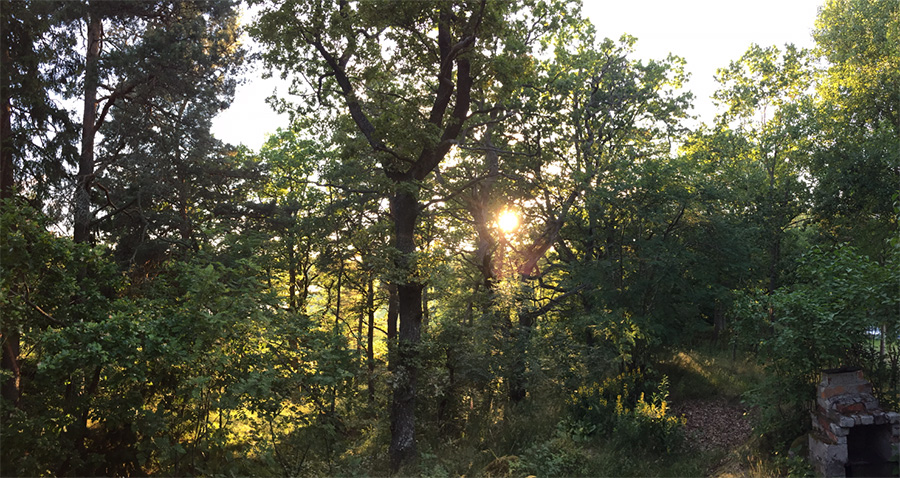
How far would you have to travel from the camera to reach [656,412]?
38.3 feet

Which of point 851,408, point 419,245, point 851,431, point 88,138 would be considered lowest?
point 851,431

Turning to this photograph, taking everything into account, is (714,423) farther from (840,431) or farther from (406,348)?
(406,348)

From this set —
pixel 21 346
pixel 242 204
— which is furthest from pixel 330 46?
pixel 21 346

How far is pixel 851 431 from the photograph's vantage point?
9.05 meters

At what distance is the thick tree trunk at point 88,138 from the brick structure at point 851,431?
14040 millimetres

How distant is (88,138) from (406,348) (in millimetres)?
8299

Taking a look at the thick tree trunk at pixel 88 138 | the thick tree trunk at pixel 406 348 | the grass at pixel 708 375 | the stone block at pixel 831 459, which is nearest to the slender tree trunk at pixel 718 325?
the grass at pixel 708 375

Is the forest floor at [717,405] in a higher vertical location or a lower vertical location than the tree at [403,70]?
lower

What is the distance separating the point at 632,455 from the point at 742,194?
10.1m

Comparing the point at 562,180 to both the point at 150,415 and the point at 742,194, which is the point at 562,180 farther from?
the point at 150,415

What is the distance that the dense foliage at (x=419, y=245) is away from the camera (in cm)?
840

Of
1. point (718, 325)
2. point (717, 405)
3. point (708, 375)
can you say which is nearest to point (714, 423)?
point (717, 405)

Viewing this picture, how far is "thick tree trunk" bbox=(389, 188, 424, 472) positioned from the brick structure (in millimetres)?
7458

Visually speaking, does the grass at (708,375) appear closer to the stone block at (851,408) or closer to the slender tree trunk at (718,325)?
the slender tree trunk at (718,325)
